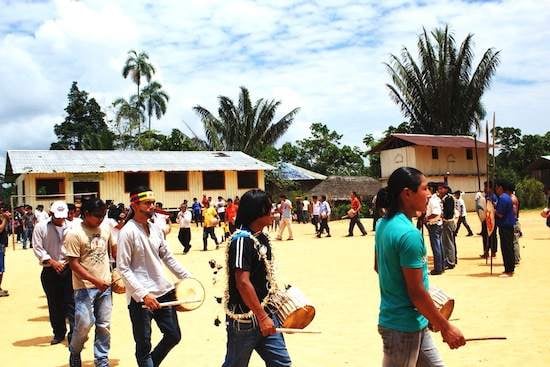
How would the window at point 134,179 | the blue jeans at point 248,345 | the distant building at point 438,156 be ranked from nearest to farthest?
the blue jeans at point 248,345
the window at point 134,179
the distant building at point 438,156

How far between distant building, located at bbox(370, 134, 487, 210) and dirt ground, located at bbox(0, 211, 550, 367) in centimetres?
2099

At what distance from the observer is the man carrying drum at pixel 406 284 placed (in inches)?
124

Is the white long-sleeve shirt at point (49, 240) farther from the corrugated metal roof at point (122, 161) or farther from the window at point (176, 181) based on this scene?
the window at point (176, 181)

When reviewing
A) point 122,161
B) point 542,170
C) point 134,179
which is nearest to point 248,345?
point 134,179

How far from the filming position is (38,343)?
24.5 feet

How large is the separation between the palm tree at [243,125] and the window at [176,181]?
6.87 meters

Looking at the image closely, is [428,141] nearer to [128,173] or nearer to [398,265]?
[128,173]

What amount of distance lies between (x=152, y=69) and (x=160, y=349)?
45124 millimetres

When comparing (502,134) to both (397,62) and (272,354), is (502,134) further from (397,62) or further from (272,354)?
(272,354)

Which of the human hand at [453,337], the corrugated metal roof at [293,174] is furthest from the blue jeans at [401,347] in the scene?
the corrugated metal roof at [293,174]

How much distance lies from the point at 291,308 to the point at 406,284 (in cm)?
102

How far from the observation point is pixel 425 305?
3145 mm

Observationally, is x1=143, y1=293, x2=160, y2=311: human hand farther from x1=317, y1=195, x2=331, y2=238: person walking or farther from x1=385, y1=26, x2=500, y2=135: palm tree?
x1=385, y1=26, x2=500, y2=135: palm tree

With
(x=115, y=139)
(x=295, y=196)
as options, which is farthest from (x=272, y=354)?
(x=115, y=139)
